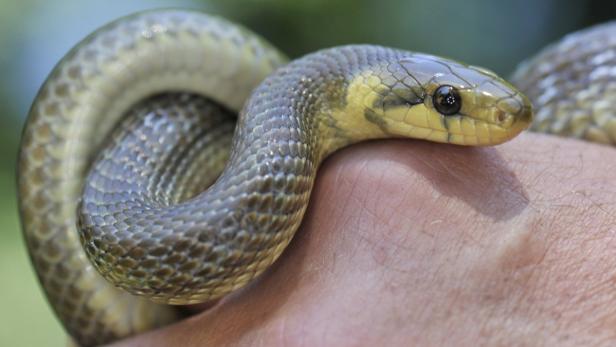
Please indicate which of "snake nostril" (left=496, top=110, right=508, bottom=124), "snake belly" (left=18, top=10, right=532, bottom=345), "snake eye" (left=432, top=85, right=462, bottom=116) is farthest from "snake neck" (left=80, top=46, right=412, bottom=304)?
"snake nostril" (left=496, top=110, right=508, bottom=124)

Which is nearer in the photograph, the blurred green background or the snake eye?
the snake eye

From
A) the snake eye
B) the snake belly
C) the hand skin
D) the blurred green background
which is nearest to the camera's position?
the hand skin

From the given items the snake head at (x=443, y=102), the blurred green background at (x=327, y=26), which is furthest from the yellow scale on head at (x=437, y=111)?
the blurred green background at (x=327, y=26)

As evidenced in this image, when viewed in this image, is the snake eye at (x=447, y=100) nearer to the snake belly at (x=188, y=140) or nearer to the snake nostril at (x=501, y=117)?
the snake belly at (x=188, y=140)

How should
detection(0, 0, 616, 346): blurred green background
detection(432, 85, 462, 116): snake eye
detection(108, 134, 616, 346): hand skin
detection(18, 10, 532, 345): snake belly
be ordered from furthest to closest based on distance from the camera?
detection(0, 0, 616, 346): blurred green background, detection(432, 85, 462, 116): snake eye, detection(18, 10, 532, 345): snake belly, detection(108, 134, 616, 346): hand skin

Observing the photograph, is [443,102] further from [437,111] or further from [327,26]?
[327,26]

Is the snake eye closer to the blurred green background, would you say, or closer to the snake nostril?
the snake nostril

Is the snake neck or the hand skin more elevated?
the snake neck
